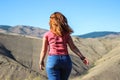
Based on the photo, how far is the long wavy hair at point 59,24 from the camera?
241 inches

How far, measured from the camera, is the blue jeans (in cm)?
595

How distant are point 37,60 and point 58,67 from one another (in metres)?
51.9

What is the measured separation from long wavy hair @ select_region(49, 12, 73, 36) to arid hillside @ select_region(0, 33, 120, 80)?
1838cm

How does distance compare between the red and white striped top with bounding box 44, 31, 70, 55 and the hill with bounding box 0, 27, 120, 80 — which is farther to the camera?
the hill with bounding box 0, 27, 120, 80

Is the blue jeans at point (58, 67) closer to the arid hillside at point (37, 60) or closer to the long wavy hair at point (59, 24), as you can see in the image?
the long wavy hair at point (59, 24)

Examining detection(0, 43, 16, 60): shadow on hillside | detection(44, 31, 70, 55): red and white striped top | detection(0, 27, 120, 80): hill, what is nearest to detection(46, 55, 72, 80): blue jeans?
detection(44, 31, 70, 55): red and white striped top

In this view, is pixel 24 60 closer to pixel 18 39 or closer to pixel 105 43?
pixel 18 39

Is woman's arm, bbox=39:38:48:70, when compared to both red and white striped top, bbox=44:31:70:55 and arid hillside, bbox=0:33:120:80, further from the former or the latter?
arid hillside, bbox=0:33:120:80

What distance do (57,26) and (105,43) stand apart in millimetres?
77729

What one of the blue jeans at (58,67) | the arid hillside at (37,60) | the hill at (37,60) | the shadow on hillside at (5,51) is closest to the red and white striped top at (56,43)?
the blue jeans at (58,67)

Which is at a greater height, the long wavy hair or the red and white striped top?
the long wavy hair

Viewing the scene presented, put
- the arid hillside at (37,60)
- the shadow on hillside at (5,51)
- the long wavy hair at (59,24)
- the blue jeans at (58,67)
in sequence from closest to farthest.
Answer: the blue jeans at (58,67)
the long wavy hair at (59,24)
the arid hillside at (37,60)
the shadow on hillside at (5,51)

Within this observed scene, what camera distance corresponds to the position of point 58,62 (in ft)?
19.8

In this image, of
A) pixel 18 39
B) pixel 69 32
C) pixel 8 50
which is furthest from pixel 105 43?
pixel 69 32
